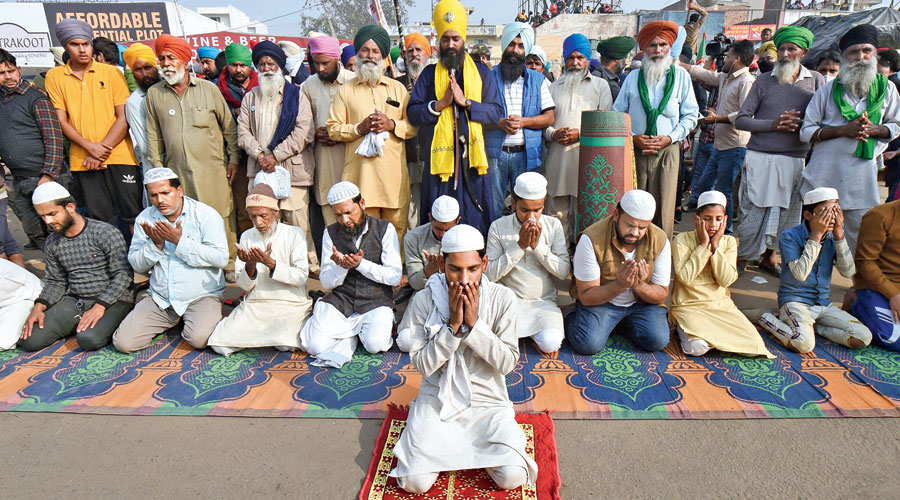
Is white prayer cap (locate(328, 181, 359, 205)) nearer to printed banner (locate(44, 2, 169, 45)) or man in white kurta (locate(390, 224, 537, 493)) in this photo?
man in white kurta (locate(390, 224, 537, 493))

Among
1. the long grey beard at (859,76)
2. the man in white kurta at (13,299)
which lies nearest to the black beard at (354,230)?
the man in white kurta at (13,299)

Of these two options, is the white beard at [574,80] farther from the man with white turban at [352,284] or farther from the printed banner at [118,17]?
the printed banner at [118,17]

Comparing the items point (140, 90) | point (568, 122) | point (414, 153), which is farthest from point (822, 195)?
point (140, 90)

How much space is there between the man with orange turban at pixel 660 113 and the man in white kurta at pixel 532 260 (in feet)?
4.06

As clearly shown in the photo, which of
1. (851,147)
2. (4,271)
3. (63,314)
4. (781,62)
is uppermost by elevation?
(781,62)

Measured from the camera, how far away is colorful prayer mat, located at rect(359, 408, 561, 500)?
222cm

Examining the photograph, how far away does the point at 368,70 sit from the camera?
14.7 feet

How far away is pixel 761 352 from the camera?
3328 millimetres

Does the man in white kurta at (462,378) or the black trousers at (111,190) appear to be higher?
the black trousers at (111,190)

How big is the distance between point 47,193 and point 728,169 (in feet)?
19.7

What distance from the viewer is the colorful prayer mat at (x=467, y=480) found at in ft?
7.29

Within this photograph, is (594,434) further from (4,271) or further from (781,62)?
(4,271)

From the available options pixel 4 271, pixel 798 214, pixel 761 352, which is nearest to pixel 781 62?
pixel 798 214

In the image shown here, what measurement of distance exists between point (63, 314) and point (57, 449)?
150 cm
